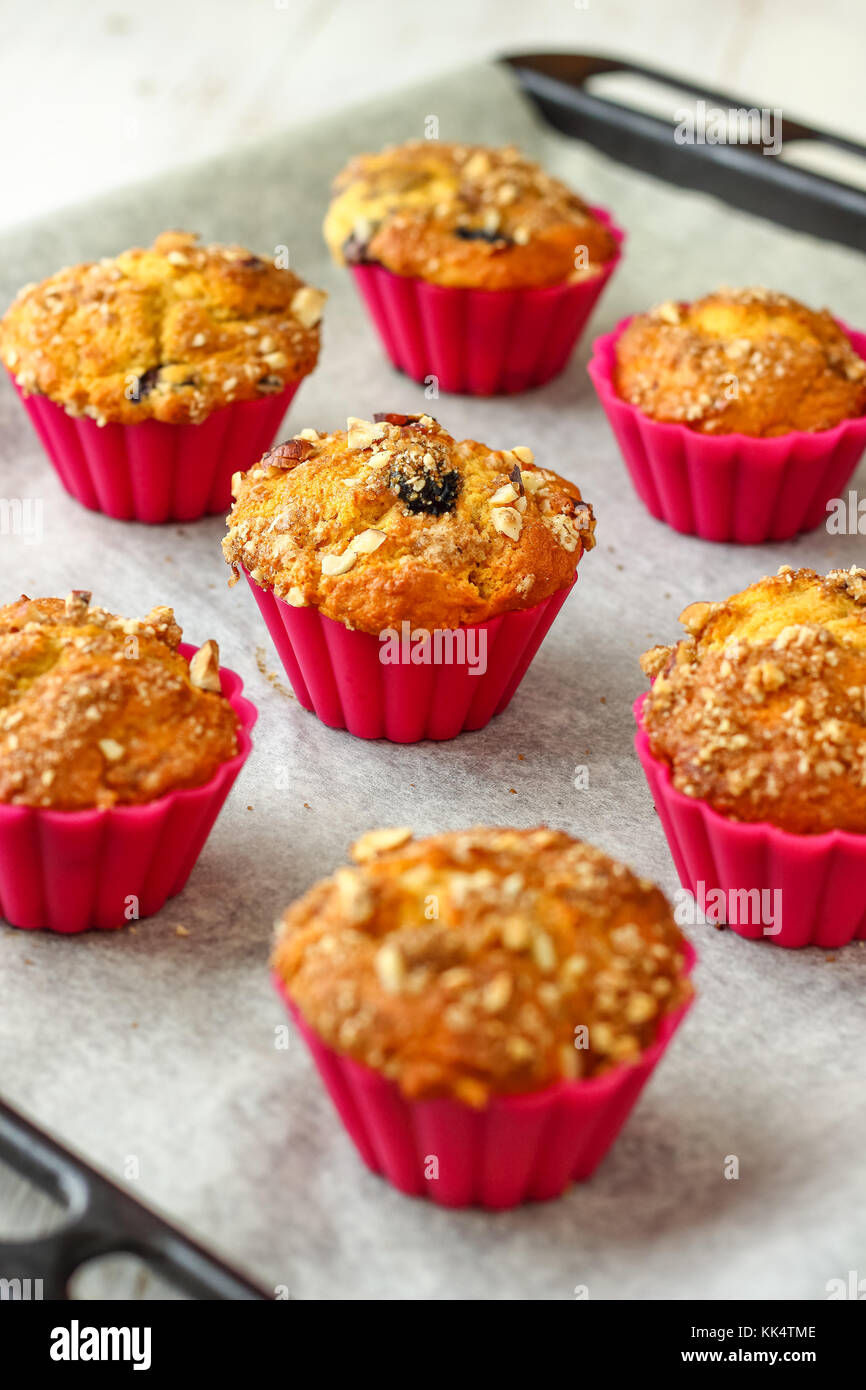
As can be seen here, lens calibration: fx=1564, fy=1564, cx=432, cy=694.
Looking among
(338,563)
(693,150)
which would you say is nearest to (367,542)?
(338,563)

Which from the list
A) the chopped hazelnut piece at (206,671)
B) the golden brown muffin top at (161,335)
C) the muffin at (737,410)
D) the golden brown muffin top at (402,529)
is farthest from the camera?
the muffin at (737,410)

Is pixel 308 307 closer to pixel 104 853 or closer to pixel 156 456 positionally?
pixel 156 456

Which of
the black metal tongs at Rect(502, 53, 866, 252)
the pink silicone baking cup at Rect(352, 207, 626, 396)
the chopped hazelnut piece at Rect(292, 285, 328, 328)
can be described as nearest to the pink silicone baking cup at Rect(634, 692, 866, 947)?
the chopped hazelnut piece at Rect(292, 285, 328, 328)

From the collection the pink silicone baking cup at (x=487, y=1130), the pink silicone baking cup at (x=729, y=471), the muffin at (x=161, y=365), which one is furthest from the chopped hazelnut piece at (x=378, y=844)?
the pink silicone baking cup at (x=729, y=471)

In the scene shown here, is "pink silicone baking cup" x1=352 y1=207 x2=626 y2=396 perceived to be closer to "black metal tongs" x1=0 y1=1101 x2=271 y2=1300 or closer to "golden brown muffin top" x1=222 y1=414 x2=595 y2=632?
"golden brown muffin top" x1=222 y1=414 x2=595 y2=632

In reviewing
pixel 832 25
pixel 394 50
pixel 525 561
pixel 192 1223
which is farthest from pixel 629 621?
pixel 832 25

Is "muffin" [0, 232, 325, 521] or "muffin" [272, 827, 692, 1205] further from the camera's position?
"muffin" [0, 232, 325, 521]

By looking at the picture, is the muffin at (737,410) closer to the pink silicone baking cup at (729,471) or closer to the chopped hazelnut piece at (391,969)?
the pink silicone baking cup at (729,471)
